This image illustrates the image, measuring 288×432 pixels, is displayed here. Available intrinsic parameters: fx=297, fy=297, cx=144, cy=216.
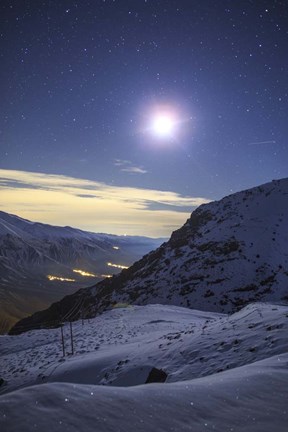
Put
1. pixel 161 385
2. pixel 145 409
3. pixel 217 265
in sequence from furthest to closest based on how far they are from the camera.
Result: pixel 217 265
pixel 161 385
pixel 145 409

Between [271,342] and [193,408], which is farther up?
[193,408]

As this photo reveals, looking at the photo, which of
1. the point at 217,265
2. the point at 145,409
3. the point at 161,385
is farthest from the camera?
the point at 217,265

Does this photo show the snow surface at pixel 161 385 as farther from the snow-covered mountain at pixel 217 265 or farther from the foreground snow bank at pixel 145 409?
the snow-covered mountain at pixel 217 265

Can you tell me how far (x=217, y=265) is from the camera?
48.9 m

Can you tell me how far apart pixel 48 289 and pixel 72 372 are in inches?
7429

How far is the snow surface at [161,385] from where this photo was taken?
340cm

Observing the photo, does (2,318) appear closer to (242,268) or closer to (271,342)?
(242,268)

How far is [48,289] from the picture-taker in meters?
189

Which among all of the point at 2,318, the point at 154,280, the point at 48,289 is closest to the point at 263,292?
the point at 154,280

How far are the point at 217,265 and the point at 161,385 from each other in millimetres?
45643

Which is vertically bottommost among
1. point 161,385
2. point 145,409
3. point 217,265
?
point 217,265

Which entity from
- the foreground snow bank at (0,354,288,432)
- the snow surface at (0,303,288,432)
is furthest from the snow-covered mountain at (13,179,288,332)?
the foreground snow bank at (0,354,288,432)

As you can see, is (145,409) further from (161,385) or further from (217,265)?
(217,265)

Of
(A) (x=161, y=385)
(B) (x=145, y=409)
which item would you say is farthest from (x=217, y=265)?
(B) (x=145, y=409)
